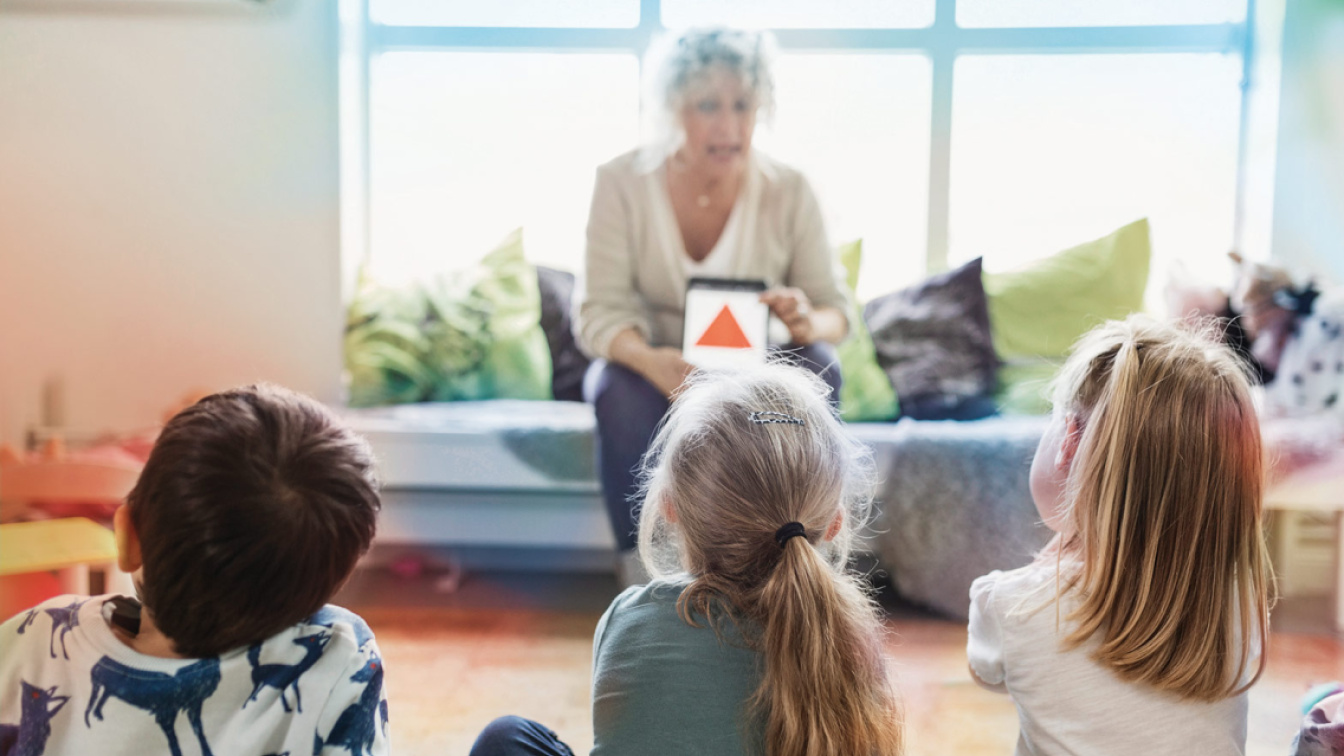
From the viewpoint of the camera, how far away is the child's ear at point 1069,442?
83cm

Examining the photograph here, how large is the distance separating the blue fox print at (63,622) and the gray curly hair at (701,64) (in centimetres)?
130

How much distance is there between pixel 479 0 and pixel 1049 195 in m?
1.47

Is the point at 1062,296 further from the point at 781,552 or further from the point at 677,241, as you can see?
the point at 781,552

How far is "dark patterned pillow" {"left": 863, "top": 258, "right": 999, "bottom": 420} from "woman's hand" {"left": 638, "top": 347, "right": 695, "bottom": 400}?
2.05 feet

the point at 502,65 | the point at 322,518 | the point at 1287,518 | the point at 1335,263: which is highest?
the point at 502,65

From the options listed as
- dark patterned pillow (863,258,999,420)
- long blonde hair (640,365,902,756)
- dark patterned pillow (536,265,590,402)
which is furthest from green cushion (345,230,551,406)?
long blonde hair (640,365,902,756)

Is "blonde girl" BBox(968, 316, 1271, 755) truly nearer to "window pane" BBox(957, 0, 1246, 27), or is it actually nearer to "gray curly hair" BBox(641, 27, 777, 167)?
"gray curly hair" BBox(641, 27, 777, 167)

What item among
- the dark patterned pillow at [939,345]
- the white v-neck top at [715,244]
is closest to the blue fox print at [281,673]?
the white v-neck top at [715,244]

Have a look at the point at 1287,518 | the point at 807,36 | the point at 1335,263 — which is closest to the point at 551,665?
the point at 1287,518

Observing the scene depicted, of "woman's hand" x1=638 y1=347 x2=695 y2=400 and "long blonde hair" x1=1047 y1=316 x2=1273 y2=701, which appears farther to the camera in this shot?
"woman's hand" x1=638 y1=347 x2=695 y2=400

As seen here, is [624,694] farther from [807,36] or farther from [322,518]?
[807,36]

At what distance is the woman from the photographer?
5.35ft

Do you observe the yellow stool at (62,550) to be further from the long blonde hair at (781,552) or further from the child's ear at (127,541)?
the long blonde hair at (781,552)

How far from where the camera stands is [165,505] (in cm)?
62
